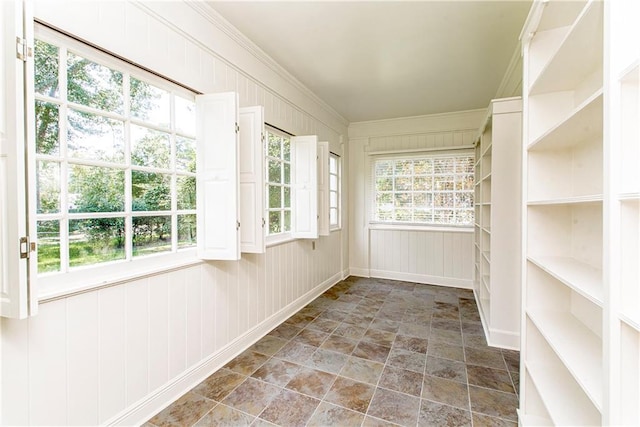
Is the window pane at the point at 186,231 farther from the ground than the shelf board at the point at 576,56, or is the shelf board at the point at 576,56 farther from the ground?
the shelf board at the point at 576,56

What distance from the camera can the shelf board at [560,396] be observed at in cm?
126

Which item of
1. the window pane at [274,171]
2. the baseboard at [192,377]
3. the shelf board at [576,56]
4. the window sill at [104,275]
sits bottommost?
the baseboard at [192,377]

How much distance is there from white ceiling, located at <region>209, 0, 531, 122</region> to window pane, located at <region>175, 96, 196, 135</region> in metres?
0.75

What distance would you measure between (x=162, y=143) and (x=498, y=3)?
2566 mm

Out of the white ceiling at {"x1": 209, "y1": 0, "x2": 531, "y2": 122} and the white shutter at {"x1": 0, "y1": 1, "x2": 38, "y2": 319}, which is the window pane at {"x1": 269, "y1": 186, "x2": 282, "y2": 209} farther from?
the white shutter at {"x1": 0, "y1": 1, "x2": 38, "y2": 319}

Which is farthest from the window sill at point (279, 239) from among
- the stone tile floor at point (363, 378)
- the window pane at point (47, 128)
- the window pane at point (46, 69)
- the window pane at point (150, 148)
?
the window pane at point (46, 69)

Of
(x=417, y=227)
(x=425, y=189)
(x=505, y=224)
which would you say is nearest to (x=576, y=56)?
(x=505, y=224)

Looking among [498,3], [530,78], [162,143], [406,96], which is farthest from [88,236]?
[406,96]

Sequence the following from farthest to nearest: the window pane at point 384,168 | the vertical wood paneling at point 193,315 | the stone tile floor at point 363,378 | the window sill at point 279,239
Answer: the window pane at point 384,168 < the window sill at point 279,239 < the vertical wood paneling at point 193,315 < the stone tile floor at point 363,378

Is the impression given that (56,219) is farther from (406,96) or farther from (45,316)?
(406,96)

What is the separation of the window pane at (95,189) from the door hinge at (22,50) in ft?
1.69

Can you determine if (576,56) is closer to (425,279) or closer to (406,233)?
(406,233)

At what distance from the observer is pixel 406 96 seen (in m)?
3.78

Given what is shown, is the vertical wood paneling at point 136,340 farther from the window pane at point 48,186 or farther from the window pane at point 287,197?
the window pane at point 287,197
